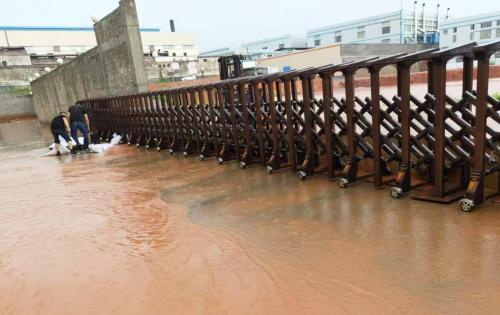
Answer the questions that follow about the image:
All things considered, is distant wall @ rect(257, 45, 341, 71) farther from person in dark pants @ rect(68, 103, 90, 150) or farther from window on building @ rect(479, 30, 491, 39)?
person in dark pants @ rect(68, 103, 90, 150)

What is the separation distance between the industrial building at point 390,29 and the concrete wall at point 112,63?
1355 inches

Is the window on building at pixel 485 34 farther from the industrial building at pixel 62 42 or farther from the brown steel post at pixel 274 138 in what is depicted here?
the brown steel post at pixel 274 138

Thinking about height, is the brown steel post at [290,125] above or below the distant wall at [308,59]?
below

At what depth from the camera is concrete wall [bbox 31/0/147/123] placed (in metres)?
12.2

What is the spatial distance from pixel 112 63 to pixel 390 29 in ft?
126

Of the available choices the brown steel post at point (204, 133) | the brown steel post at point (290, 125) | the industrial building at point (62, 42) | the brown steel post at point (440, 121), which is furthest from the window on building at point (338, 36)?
the brown steel post at point (440, 121)

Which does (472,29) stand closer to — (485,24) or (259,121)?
(485,24)

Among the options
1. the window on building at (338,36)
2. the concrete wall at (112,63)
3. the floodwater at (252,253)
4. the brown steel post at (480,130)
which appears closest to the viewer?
the floodwater at (252,253)

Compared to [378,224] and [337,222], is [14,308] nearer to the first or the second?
[337,222]

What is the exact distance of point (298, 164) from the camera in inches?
242

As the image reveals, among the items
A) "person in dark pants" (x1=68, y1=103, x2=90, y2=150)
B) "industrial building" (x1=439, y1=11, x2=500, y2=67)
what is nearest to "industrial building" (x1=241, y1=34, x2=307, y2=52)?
"industrial building" (x1=439, y1=11, x2=500, y2=67)

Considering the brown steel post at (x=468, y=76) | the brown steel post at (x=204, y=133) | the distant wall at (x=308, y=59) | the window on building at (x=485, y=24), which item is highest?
the window on building at (x=485, y=24)

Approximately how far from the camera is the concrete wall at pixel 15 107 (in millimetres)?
32531

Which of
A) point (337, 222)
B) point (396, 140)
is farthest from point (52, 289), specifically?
point (396, 140)
